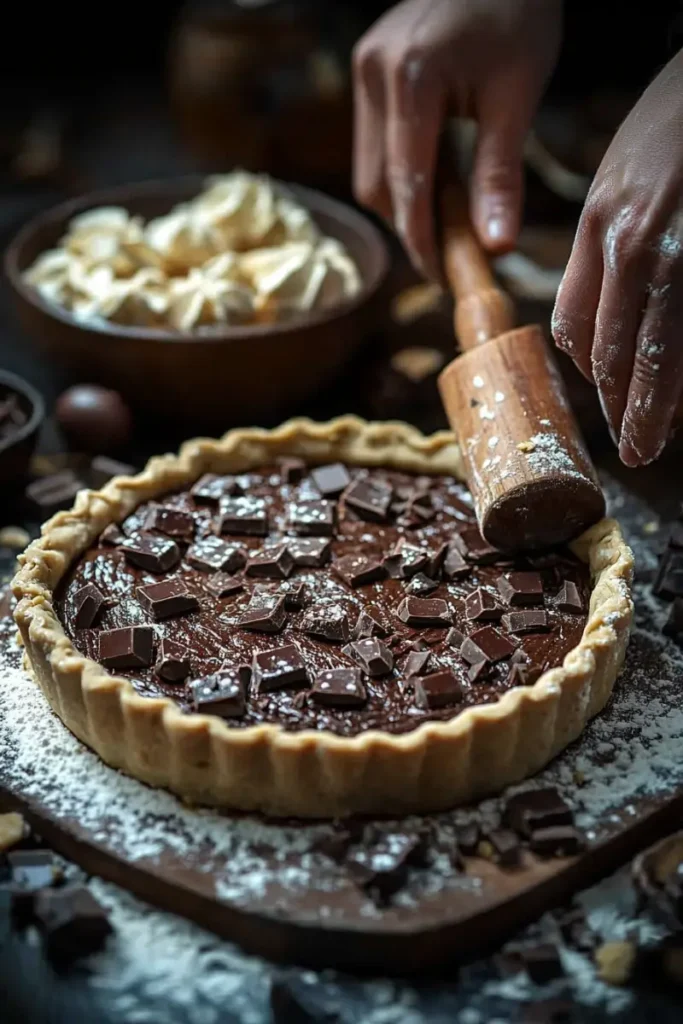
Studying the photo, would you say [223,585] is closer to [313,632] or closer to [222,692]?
[313,632]

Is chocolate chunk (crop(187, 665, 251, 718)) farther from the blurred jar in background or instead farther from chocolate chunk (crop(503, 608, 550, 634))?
the blurred jar in background

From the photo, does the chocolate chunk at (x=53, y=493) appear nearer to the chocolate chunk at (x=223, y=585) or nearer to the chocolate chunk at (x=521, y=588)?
the chocolate chunk at (x=223, y=585)

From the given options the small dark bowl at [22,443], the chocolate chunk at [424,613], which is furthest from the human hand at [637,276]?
the small dark bowl at [22,443]

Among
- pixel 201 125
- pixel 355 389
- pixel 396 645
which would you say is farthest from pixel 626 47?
pixel 396 645

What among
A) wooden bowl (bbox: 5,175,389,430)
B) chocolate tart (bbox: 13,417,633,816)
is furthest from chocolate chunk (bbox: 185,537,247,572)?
wooden bowl (bbox: 5,175,389,430)

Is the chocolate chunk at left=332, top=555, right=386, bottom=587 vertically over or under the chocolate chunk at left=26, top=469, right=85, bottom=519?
over

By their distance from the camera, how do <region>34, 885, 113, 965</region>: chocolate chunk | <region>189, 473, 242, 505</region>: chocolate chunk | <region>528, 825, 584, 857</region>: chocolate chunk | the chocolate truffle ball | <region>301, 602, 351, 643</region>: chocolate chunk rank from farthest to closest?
1. the chocolate truffle ball
2. <region>189, 473, 242, 505</region>: chocolate chunk
3. <region>301, 602, 351, 643</region>: chocolate chunk
4. <region>528, 825, 584, 857</region>: chocolate chunk
5. <region>34, 885, 113, 965</region>: chocolate chunk
